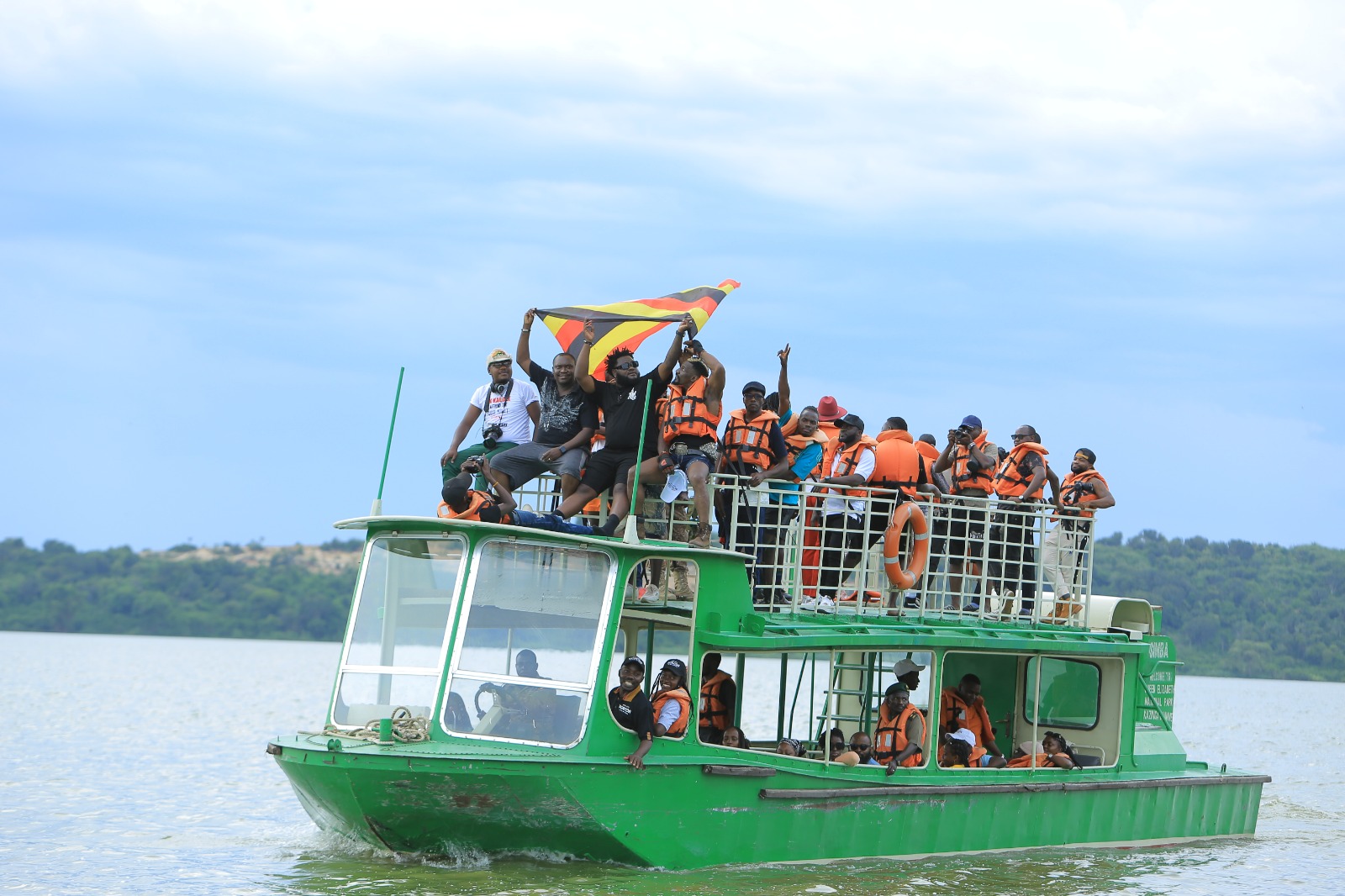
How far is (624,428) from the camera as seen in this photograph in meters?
13.5

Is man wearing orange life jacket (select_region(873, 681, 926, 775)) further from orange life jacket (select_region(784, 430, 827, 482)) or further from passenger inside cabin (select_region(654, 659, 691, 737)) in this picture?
passenger inside cabin (select_region(654, 659, 691, 737))

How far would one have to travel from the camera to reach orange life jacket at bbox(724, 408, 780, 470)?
1382 centimetres

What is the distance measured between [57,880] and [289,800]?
7481 millimetres

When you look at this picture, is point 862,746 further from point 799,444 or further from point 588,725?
point 588,725

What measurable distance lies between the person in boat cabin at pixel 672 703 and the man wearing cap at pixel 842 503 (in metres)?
1.55

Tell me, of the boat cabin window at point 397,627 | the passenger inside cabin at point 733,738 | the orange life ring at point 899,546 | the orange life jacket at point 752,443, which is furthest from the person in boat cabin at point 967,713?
the boat cabin window at point 397,627

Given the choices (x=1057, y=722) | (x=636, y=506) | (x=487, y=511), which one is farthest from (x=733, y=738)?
(x=1057, y=722)

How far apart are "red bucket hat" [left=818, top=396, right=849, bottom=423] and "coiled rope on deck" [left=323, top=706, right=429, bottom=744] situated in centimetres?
519

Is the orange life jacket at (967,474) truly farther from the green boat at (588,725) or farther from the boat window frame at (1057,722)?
the boat window frame at (1057,722)

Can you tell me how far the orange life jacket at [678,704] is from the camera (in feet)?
40.7

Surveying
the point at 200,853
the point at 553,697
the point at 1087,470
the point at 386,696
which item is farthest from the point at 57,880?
the point at 1087,470

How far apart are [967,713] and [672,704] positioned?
3952 mm

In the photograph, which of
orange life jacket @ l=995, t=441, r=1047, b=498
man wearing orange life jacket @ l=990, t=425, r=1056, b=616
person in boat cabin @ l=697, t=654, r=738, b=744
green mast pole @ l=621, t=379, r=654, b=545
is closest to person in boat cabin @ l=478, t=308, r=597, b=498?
green mast pole @ l=621, t=379, r=654, b=545

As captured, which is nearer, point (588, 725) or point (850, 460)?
point (588, 725)
